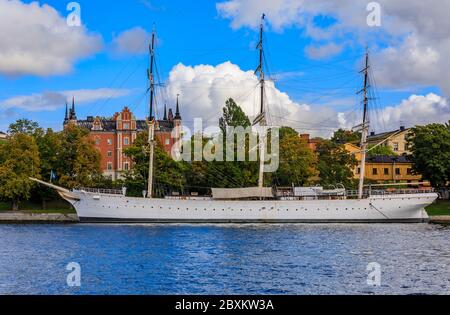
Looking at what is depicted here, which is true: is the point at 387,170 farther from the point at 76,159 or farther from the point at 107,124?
the point at 76,159

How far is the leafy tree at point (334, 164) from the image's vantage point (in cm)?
8012

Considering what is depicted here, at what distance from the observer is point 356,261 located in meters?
31.8

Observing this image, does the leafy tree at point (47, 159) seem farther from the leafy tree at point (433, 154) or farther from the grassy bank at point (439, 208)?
the leafy tree at point (433, 154)

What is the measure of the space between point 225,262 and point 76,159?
159ft

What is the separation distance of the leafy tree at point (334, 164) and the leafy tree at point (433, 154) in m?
9.30

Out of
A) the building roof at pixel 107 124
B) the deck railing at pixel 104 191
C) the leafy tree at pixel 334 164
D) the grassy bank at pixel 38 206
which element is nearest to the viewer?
the deck railing at pixel 104 191

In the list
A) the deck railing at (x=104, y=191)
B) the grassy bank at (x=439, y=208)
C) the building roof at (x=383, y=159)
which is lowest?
the grassy bank at (x=439, y=208)

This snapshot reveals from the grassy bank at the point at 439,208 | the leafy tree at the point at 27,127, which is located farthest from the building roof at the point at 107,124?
the grassy bank at the point at 439,208

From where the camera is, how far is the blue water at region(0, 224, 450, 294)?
81.2 ft

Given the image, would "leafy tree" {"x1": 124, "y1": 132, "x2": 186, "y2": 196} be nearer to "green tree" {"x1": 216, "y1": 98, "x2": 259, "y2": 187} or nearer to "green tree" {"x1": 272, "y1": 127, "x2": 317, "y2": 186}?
"green tree" {"x1": 216, "y1": 98, "x2": 259, "y2": 187}

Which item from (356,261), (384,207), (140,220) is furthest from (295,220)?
(356,261)

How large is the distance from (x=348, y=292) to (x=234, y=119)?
188 feet

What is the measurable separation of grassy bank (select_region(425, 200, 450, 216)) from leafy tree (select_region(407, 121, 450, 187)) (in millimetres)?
3210
